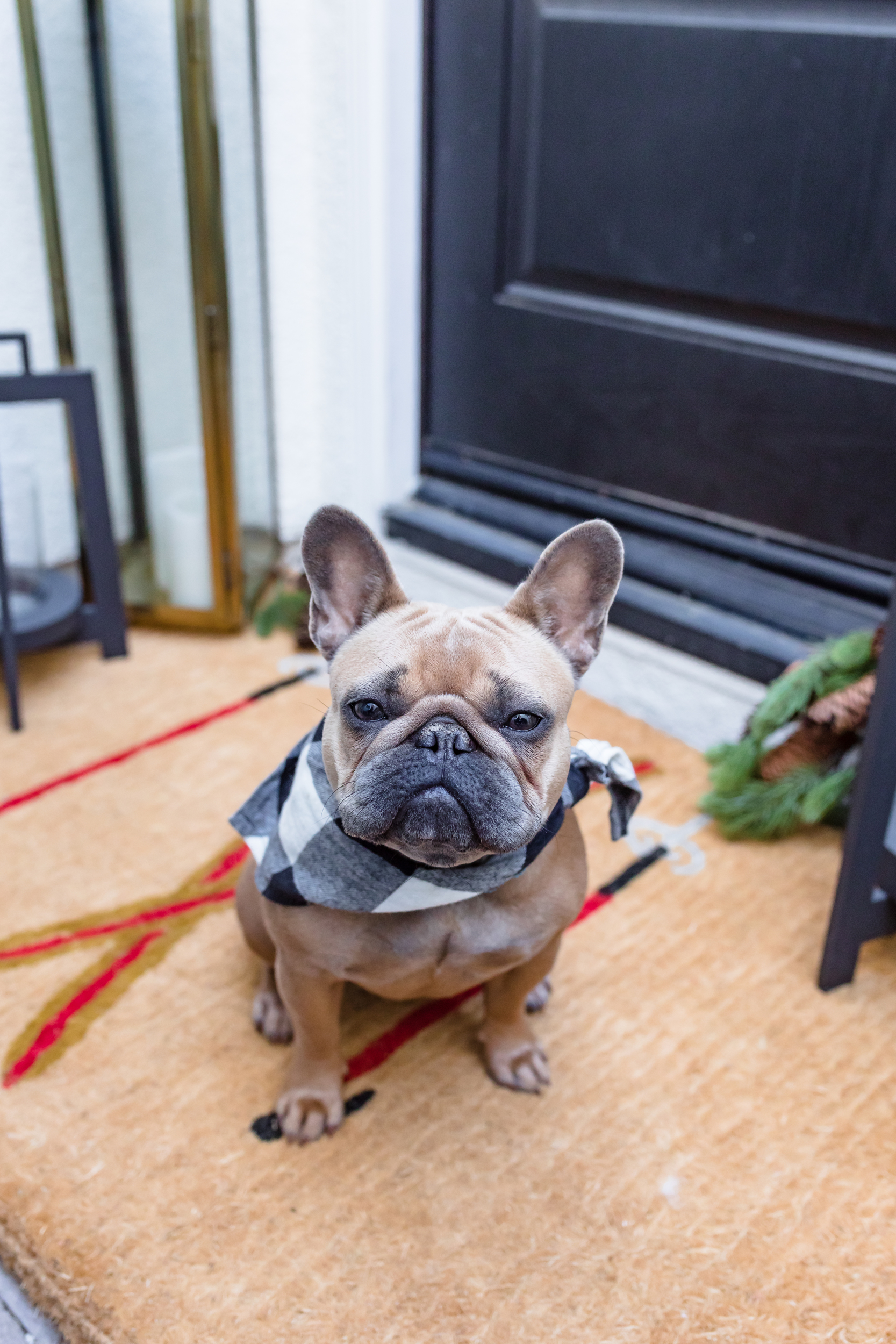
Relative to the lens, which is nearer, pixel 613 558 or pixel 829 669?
pixel 613 558

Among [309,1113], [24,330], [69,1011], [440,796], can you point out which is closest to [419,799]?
[440,796]

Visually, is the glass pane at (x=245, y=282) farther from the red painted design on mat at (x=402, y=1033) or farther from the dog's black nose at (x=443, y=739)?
the dog's black nose at (x=443, y=739)

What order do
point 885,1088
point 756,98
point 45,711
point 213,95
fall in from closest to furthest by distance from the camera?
point 885,1088 → point 756,98 → point 213,95 → point 45,711

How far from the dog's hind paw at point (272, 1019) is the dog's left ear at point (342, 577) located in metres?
0.49

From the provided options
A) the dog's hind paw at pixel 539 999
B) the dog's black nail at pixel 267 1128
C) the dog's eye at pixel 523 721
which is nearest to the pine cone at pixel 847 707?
the dog's hind paw at pixel 539 999

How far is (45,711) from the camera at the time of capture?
1885 mm

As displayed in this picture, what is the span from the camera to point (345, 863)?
0.98 meters

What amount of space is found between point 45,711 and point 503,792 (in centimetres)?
127

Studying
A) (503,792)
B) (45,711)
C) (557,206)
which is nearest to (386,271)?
(557,206)

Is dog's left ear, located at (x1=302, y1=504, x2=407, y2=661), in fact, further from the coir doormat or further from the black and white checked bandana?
the coir doormat

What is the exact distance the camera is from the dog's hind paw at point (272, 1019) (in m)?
1.25

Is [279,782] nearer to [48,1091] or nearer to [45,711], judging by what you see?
[48,1091]

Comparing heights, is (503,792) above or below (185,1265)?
above

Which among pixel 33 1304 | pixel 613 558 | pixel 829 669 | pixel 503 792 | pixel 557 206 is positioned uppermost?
pixel 557 206
